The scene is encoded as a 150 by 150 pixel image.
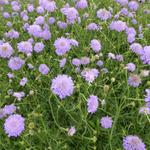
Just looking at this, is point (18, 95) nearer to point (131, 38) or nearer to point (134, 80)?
point (134, 80)

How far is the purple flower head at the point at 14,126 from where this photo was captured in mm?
1607

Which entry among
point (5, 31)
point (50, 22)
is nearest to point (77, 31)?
point (50, 22)

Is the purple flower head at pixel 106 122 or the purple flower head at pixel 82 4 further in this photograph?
the purple flower head at pixel 82 4

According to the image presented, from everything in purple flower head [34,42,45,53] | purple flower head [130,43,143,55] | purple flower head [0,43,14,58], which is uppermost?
purple flower head [130,43,143,55]

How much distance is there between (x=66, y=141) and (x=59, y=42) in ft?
1.67

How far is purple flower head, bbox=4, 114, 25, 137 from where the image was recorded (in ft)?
5.27

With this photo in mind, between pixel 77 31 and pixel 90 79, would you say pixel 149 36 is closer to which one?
pixel 77 31

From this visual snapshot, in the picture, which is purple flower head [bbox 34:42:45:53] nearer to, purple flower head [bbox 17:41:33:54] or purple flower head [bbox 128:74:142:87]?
purple flower head [bbox 17:41:33:54]

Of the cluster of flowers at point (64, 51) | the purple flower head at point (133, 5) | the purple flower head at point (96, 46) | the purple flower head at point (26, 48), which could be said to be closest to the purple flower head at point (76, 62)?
the cluster of flowers at point (64, 51)

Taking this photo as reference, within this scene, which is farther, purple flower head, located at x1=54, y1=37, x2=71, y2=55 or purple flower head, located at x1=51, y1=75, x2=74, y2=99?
purple flower head, located at x1=54, y1=37, x2=71, y2=55

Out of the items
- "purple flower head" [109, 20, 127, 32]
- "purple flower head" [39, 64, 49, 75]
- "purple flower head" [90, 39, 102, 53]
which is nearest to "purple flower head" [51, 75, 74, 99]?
"purple flower head" [39, 64, 49, 75]

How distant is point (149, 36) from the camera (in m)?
2.35

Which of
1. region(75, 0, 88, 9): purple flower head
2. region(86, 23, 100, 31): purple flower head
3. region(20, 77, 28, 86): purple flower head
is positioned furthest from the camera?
region(75, 0, 88, 9): purple flower head

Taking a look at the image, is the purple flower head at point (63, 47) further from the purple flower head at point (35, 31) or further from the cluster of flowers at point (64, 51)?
the purple flower head at point (35, 31)
